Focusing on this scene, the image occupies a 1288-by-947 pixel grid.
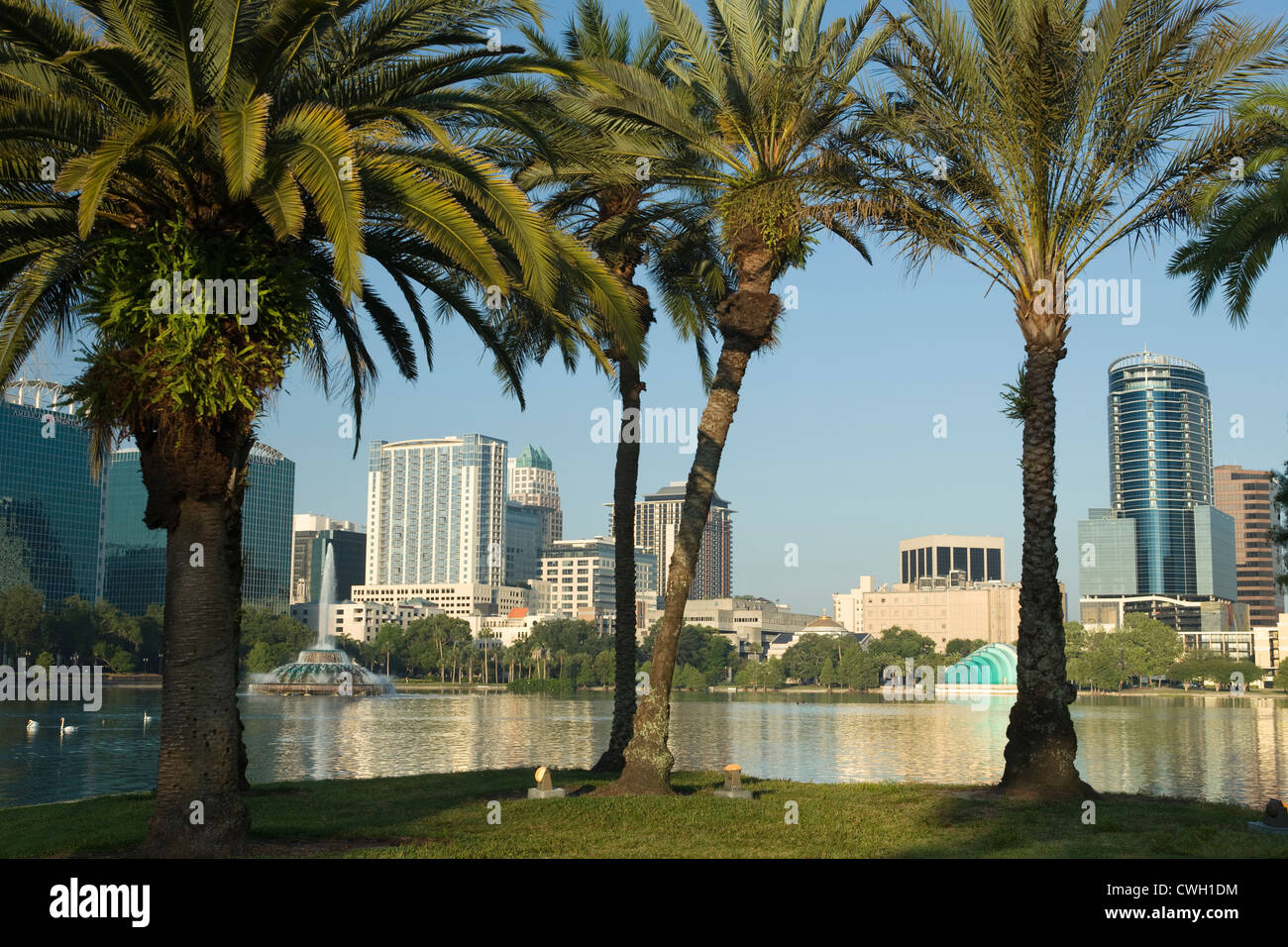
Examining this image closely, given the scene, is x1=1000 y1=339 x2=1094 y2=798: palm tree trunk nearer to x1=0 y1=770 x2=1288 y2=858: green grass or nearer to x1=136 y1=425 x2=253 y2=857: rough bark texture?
x1=0 y1=770 x2=1288 y2=858: green grass

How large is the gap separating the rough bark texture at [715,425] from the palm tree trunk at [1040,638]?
14.7 feet

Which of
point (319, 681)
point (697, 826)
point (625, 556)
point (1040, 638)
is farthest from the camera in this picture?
point (319, 681)

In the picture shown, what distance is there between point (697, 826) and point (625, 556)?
9.45 metres

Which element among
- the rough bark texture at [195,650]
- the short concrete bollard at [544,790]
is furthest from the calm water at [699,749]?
the rough bark texture at [195,650]

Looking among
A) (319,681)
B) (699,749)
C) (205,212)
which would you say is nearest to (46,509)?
(319,681)

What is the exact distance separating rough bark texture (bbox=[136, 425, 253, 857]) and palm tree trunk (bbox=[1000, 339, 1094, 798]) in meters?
11.4

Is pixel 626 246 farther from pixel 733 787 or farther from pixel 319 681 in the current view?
pixel 319 681

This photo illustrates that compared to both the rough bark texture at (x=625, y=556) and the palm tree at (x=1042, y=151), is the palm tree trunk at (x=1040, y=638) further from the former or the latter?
the rough bark texture at (x=625, y=556)

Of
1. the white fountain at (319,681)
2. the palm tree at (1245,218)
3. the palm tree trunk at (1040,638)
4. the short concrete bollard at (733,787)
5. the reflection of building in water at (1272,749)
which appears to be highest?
the palm tree at (1245,218)

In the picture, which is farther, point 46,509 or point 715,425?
point 46,509

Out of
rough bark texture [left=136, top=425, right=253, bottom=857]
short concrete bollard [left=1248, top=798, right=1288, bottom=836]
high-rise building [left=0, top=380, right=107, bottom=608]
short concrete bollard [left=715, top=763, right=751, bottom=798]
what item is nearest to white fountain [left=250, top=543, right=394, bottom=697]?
high-rise building [left=0, top=380, right=107, bottom=608]

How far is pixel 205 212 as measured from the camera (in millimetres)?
13102

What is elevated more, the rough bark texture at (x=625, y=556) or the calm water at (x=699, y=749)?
the rough bark texture at (x=625, y=556)

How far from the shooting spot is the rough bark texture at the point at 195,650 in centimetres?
1251
